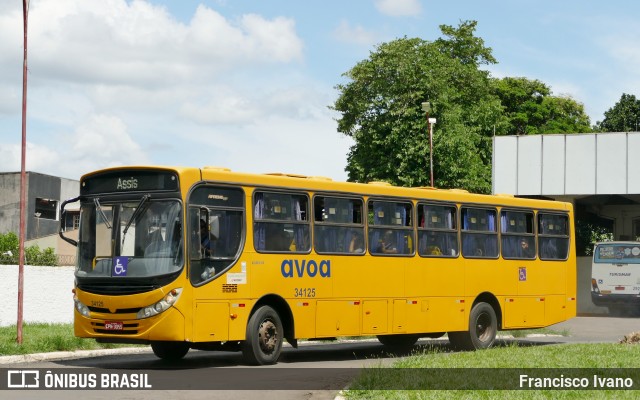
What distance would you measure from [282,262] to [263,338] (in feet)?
4.36

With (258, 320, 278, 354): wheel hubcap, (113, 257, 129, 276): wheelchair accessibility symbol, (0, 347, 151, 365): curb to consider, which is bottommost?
(0, 347, 151, 365): curb

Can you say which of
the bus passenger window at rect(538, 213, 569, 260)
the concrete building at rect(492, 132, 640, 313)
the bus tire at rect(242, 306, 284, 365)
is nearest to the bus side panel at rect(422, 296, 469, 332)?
the bus passenger window at rect(538, 213, 569, 260)

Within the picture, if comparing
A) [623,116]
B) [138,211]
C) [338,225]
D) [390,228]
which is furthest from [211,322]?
[623,116]

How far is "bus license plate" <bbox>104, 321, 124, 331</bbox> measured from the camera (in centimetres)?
1747

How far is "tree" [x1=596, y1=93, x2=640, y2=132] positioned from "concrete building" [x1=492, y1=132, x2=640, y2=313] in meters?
49.7

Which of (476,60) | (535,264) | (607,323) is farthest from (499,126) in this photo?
(535,264)

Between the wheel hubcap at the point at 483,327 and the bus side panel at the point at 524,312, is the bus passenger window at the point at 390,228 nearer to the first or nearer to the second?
the wheel hubcap at the point at 483,327

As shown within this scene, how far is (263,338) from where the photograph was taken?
18.5 meters

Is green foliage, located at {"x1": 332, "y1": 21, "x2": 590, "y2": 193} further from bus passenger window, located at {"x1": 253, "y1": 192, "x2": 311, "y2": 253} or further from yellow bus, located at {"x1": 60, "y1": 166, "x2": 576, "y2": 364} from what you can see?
bus passenger window, located at {"x1": 253, "y1": 192, "x2": 311, "y2": 253}

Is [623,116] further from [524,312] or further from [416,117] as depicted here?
[524,312]

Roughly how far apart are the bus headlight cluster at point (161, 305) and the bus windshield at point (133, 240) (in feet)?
1.14

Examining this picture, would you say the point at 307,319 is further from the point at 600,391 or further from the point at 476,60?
the point at 476,60

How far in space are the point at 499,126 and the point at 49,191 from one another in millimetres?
27222

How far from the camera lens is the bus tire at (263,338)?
18.2m
